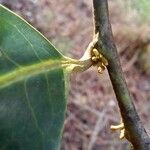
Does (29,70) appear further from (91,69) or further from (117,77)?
(91,69)

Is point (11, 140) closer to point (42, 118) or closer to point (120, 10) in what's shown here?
point (42, 118)

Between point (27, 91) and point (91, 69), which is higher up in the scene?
point (27, 91)

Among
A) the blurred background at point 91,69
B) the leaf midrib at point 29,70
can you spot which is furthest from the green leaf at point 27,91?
the blurred background at point 91,69

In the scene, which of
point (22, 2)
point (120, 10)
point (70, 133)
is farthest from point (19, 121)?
point (120, 10)

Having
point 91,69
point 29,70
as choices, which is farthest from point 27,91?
point 91,69

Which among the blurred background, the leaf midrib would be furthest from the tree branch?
the blurred background
